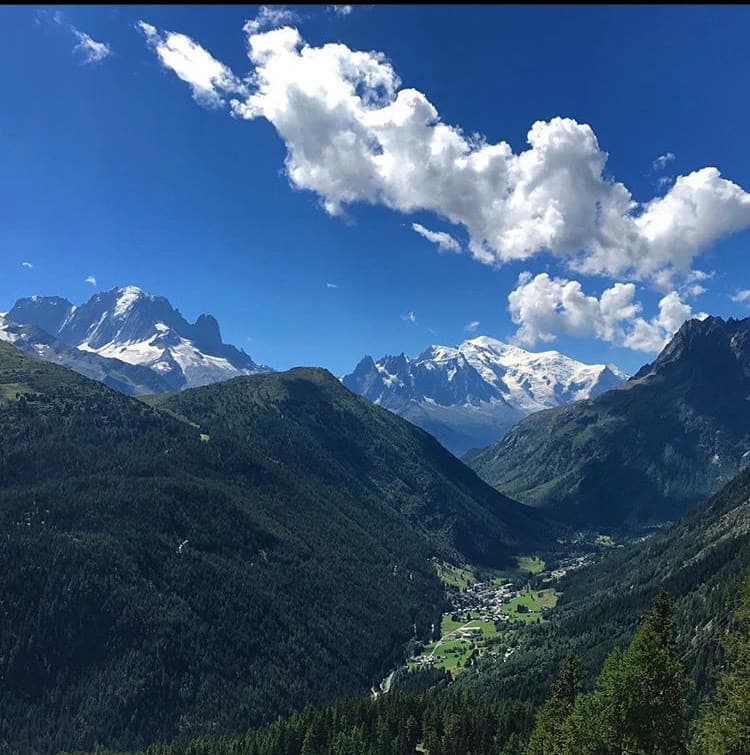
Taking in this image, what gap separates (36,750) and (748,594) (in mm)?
226951

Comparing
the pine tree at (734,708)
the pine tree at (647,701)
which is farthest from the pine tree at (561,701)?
A: the pine tree at (734,708)

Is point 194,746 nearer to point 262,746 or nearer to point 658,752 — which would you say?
point 262,746

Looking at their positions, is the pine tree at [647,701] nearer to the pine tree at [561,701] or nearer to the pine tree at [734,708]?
the pine tree at [734,708]

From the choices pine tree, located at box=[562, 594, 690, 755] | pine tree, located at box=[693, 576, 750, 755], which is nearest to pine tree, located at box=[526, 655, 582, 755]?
pine tree, located at box=[562, 594, 690, 755]

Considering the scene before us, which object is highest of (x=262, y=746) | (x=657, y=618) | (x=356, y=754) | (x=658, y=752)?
(x=657, y=618)

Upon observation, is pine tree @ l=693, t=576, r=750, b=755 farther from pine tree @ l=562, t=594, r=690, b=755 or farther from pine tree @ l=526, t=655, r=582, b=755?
pine tree @ l=526, t=655, r=582, b=755

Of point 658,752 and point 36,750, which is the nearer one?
point 658,752

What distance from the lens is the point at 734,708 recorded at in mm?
43750

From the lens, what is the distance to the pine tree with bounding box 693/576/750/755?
42.2 m

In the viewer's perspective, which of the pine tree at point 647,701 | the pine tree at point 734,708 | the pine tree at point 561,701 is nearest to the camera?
the pine tree at point 734,708

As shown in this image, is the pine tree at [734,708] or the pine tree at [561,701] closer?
the pine tree at [734,708]

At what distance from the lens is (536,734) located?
8588 cm

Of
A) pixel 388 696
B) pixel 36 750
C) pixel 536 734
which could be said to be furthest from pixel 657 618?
pixel 36 750

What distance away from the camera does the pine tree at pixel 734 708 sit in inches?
1662
